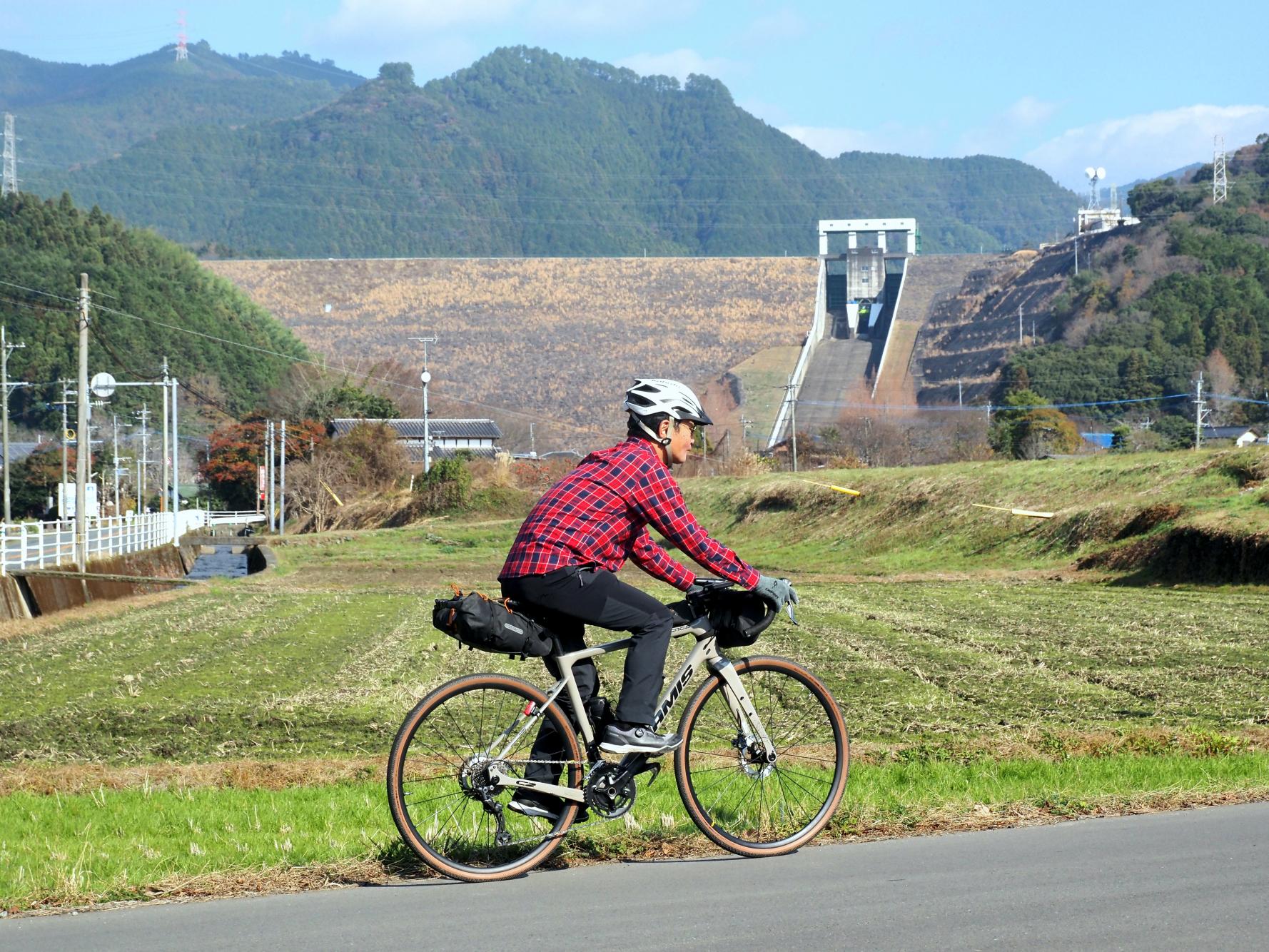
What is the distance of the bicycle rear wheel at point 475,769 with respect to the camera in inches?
Answer: 205

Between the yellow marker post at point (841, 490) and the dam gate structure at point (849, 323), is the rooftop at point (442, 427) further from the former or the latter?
the yellow marker post at point (841, 490)

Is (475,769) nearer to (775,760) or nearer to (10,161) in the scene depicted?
(775,760)

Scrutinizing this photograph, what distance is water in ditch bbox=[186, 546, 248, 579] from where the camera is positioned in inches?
1708

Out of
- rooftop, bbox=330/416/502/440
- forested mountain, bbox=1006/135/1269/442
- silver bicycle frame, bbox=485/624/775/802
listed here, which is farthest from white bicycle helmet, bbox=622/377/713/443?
rooftop, bbox=330/416/502/440

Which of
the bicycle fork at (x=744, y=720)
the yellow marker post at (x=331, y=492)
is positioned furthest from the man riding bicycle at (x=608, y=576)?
the yellow marker post at (x=331, y=492)

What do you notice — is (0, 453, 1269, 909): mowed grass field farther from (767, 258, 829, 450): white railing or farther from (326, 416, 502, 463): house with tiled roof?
(767, 258, 829, 450): white railing

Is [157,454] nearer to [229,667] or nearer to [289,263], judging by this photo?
[289,263]

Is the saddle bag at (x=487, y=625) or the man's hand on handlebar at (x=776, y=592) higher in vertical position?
the man's hand on handlebar at (x=776, y=592)

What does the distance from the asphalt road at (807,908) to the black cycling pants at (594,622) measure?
1.85 ft

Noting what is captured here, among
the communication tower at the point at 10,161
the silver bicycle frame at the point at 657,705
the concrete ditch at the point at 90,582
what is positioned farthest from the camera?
the communication tower at the point at 10,161

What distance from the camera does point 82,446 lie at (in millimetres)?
34031

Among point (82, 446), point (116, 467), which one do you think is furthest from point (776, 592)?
point (116, 467)

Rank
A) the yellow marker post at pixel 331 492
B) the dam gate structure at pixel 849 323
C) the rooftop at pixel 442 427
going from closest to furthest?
the yellow marker post at pixel 331 492, the rooftop at pixel 442 427, the dam gate structure at pixel 849 323

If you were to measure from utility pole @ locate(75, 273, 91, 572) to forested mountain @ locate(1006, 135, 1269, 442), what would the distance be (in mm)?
46295
